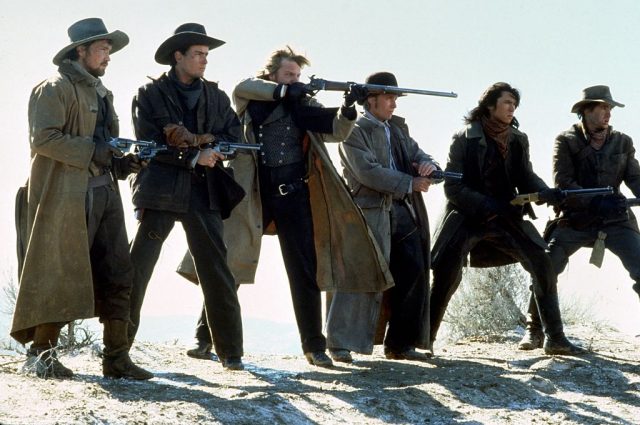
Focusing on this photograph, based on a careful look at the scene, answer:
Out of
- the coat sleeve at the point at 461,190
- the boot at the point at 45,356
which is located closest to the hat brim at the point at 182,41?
the boot at the point at 45,356

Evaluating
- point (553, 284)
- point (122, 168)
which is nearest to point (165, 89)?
point (122, 168)

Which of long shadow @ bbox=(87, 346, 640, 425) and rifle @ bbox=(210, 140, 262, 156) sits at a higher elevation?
rifle @ bbox=(210, 140, 262, 156)

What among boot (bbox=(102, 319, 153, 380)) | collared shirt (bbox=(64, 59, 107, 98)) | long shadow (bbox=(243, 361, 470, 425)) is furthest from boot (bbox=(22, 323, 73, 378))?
collared shirt (bbox=(64, 59, 107, 98))

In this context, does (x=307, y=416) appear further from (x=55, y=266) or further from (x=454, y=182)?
(x=454, y=182)

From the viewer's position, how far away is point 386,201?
30.5 ft

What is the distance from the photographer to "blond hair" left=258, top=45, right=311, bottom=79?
8.76m

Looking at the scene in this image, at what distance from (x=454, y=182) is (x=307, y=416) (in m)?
3.49

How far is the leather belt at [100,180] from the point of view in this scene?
292 inches

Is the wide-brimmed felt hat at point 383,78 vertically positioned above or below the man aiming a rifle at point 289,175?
above

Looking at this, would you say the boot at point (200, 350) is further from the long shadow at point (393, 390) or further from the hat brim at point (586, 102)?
the hat brim at point (586, 102)

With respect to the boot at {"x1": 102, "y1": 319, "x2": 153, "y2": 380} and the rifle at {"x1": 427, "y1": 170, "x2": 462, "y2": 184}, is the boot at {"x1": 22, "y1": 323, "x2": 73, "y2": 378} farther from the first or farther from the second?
the rifle at {"x1": 427, "y1": 170, "x2": 462, "y2": 184}

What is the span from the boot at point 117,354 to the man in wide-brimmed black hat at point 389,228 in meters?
2.02

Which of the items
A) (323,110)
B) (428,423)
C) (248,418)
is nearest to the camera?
(248,418)

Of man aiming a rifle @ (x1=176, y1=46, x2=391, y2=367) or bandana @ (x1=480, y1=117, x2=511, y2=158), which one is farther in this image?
bandana @ (x1=480, y1=117, x2=511, y2=158)
